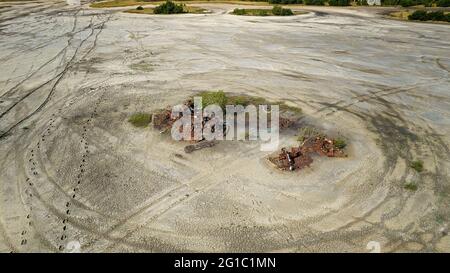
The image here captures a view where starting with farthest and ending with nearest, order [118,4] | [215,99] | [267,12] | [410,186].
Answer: [118,4]
[267,12]
[215,99]
[410,186]

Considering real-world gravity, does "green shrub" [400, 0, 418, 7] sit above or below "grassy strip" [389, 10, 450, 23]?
above

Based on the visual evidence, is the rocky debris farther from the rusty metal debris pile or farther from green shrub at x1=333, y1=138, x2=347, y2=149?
the rusty metal debris pile

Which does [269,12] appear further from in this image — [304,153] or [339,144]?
[304,153]

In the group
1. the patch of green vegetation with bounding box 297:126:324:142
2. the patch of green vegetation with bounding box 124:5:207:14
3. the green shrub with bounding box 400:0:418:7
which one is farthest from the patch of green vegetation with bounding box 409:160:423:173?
the green shrub with bounding box 400:0:418:7

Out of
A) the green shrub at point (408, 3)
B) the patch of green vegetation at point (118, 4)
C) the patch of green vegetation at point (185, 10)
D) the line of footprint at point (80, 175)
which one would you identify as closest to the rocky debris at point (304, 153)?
the line of footprint at point (80, 175)

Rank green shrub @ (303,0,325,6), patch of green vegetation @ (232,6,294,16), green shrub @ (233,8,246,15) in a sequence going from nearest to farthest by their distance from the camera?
patch of green vegetation @ (232,6,294,16), green shrub @ (233,8,246,15), green shrub @ (303,0,325,6)

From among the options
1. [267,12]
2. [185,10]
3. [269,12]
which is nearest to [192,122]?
[267,12]
